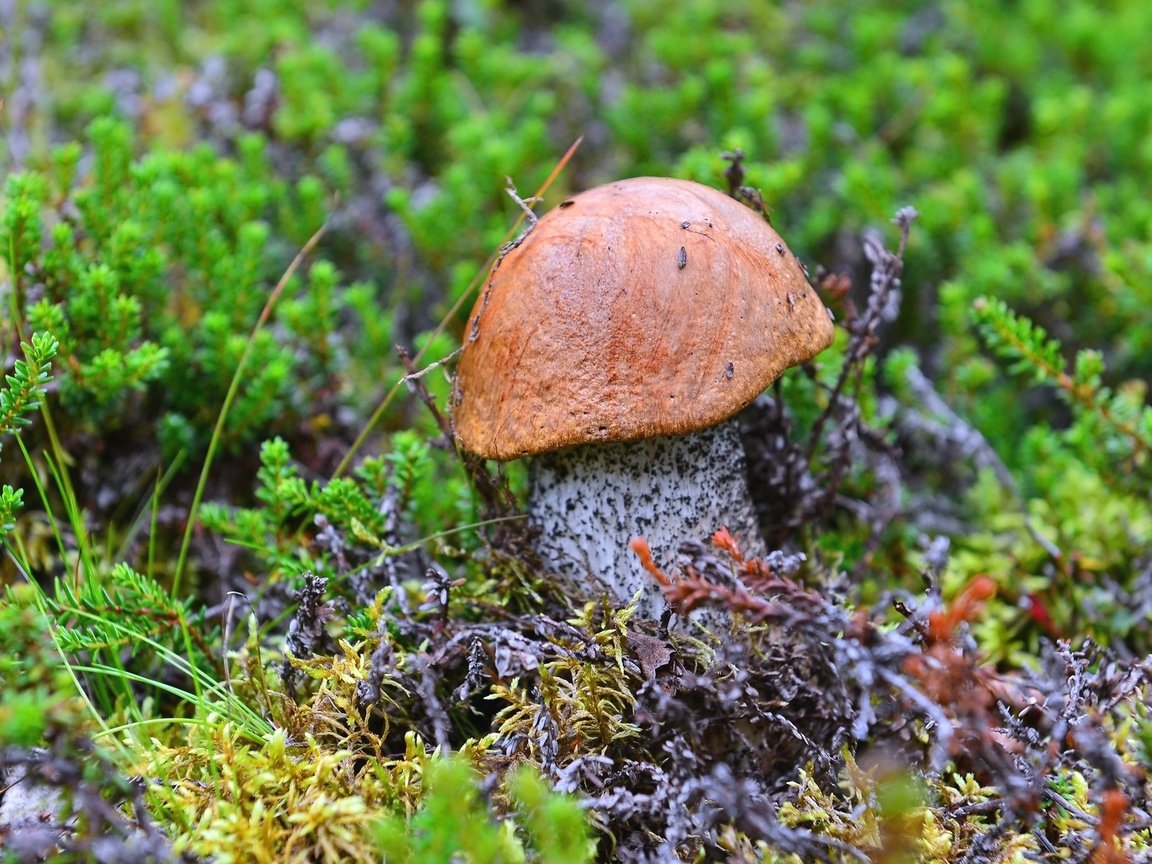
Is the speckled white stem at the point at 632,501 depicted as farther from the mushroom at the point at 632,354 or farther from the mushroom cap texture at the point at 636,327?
the mushroom cap texture at the point at 636,327

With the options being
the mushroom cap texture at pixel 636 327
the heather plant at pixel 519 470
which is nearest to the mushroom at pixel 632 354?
the mushroom cap texture at pixel 636 327

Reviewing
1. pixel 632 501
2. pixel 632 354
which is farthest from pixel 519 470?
pixel 632 354

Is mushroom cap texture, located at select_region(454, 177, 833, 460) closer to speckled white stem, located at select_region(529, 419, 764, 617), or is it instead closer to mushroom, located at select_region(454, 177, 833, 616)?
mushroom, located at select_region(454, 177, 833, 616)

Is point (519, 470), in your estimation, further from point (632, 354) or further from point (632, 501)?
point (632, 354)

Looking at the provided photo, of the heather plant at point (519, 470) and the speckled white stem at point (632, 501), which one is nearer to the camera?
the heather plant at point (519, 470)

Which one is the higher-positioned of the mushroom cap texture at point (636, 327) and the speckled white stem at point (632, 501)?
the mushroom cap texture at point (636, 327)

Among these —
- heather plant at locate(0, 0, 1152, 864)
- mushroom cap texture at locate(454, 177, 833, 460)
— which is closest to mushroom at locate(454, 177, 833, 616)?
mushroom cap texture at locate(454, 177, 833, 460)

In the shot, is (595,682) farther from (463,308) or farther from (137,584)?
(463,308)

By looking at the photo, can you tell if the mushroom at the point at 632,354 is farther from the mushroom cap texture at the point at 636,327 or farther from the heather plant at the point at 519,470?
the heather plant at the point at 519,470
